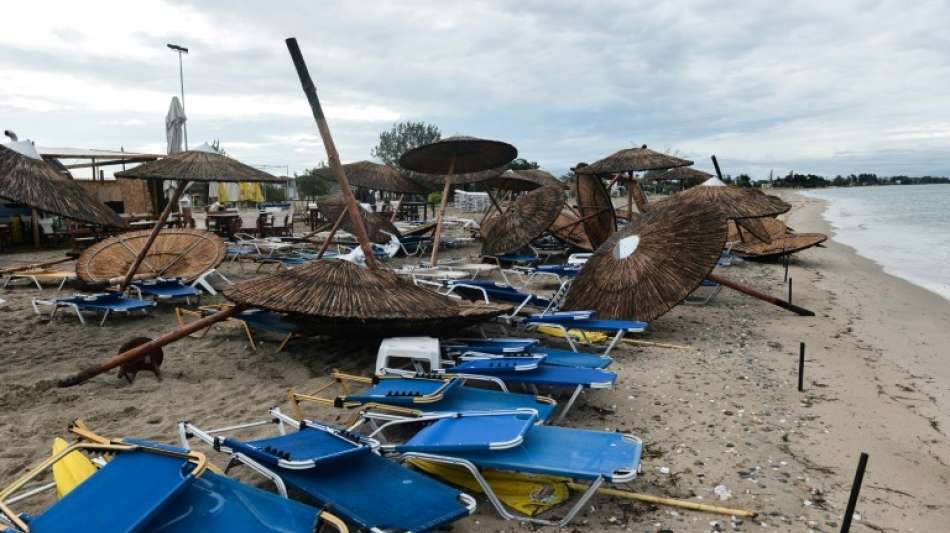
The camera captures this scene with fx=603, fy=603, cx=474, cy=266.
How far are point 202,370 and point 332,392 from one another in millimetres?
1198

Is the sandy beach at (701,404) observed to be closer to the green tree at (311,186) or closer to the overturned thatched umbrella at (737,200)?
the overturned thatched umbrella at (737,200)

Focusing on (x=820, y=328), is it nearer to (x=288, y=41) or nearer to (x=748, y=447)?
(x=748, y=447)

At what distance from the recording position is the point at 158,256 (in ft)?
27.5

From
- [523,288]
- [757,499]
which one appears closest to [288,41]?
[757,499]

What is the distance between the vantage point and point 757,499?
3021 millimetres

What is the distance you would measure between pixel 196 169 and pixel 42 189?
5.92 ft

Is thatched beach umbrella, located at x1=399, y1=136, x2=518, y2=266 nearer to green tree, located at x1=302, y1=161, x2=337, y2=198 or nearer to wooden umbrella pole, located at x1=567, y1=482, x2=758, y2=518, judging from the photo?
wooden umbrella pole, located at x1=567, y1=482, x2=758, y2=518

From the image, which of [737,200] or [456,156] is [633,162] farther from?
[456,156]

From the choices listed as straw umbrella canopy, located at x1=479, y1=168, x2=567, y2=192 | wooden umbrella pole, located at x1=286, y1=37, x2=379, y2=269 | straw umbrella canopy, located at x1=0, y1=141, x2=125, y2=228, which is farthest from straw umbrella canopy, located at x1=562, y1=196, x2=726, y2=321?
straw umbrella canopy, located at x1=479, y1=168, x2=567, y2=192

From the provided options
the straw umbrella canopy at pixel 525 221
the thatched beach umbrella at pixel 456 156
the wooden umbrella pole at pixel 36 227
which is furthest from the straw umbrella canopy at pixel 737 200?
the wooden umbrella pole at pixel 36 227

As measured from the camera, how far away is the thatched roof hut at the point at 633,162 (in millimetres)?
10633

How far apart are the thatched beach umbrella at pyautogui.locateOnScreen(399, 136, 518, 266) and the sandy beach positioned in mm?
3187

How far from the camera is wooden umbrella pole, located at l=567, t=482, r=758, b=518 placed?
2.86 meters

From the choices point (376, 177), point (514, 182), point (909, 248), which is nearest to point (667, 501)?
point (376, 177)
